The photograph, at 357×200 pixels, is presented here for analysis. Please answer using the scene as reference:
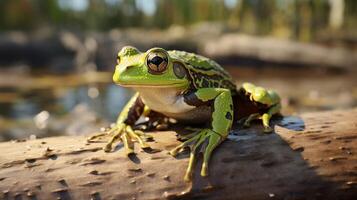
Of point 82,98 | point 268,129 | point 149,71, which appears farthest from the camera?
point 82,98

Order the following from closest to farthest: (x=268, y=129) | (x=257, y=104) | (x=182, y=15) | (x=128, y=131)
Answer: (x=268, y=129) → (x=128, y=131) → (x=257, y=104) → (x=182, y=15)

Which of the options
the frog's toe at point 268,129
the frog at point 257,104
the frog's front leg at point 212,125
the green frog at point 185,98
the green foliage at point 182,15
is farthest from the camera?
the green foliage at point 182,15

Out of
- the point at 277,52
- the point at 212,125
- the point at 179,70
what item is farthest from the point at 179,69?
the point at 277,52

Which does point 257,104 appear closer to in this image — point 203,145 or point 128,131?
point 203,145

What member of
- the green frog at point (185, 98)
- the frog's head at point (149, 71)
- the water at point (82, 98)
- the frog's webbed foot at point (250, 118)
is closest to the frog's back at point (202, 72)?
the green frog at point (185, 98)

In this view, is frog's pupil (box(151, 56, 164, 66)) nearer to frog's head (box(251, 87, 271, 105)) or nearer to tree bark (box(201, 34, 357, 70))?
frog's head (box(251, 87, 271, 105))

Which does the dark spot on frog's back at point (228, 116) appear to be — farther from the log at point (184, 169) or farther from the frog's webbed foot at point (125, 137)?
the frog's webbed foot at point (125, 137)

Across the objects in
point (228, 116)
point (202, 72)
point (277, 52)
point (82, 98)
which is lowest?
point (82, 98)
